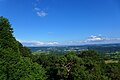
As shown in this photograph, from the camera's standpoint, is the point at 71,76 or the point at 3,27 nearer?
the point at 71,76

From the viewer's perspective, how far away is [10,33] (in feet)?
254

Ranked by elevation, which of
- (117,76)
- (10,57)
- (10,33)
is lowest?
(117,76)

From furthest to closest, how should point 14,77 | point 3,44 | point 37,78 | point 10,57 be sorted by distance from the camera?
point 3,44 → point 37,78 → point 10,57 → point 14,77

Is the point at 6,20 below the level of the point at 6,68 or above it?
above

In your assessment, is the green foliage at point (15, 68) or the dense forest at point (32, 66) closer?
the green foliage at point (15, 68)

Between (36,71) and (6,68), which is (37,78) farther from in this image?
(6,68)

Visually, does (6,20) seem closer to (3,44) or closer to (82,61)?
(3,44)

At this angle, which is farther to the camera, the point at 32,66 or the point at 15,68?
the point at 32,66

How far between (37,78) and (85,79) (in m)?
12.7

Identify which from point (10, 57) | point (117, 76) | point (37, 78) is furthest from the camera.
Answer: point (117, 76)

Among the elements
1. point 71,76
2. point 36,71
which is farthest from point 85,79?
point 36,71

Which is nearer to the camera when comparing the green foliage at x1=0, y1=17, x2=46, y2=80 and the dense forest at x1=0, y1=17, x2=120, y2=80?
the green foliage at x1=0, y1=17, x2=46, y2=80

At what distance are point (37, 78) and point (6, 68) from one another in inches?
418

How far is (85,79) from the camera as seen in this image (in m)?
70.4
